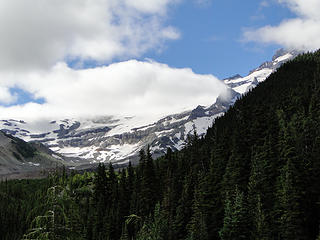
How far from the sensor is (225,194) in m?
71.4

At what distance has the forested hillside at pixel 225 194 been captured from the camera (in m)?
53.8

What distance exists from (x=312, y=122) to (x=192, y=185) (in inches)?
1456

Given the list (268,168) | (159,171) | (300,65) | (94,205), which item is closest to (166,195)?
(159,171)

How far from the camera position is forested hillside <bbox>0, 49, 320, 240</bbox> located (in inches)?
2117

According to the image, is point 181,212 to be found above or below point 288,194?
below

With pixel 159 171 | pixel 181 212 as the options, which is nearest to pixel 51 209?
pixel 181 212

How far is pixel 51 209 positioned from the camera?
12.0 m

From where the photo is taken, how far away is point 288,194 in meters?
55.1

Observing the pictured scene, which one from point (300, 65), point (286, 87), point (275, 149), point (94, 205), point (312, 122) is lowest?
point (94, 205)

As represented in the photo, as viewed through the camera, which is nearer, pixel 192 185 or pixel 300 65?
pixel 192 185

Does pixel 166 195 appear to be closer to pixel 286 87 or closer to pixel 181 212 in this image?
pixel 181 212

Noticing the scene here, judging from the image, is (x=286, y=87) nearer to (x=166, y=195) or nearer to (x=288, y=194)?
(x=166, y=195)

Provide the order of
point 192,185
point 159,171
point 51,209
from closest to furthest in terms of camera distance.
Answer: point 51,209, point 192,185, point 159,171

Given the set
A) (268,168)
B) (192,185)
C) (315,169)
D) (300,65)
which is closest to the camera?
(315,169)
